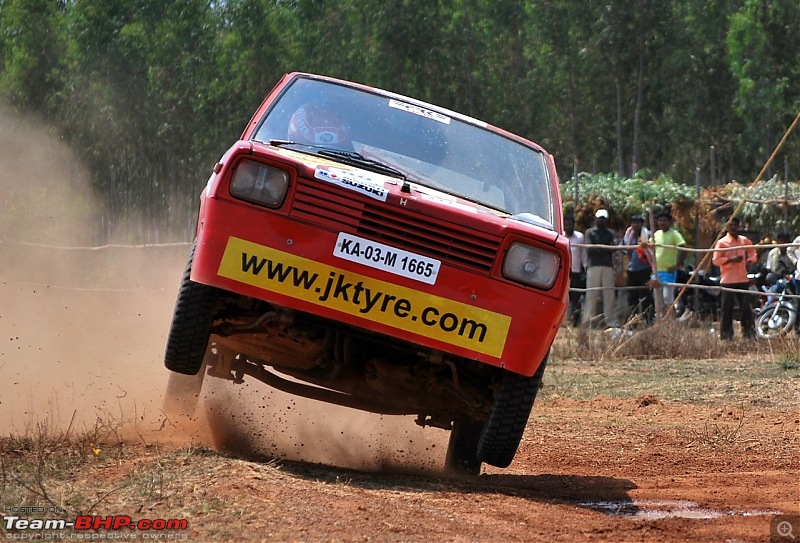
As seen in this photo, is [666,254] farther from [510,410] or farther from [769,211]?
[510,410]

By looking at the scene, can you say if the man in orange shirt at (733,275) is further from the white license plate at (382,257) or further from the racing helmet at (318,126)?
the white license plate at (382,257)

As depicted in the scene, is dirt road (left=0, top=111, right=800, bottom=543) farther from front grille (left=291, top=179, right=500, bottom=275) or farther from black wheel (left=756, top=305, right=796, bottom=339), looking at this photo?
black wheel (left=756, top=305, right=796, bottom=339)

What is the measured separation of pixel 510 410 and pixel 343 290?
982mm

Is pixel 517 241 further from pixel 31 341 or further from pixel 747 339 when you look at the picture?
pixel 747 339

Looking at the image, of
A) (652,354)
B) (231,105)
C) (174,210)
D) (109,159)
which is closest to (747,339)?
(652,354)

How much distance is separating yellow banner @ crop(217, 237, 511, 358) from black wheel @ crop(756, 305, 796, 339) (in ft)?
32.4

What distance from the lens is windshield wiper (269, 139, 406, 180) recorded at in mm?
5469

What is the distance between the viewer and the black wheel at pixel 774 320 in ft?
46.2

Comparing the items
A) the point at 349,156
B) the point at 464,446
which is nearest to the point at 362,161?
the point at 349,156

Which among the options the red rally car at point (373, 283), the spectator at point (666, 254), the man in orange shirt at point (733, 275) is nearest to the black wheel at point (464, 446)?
the red rally car at point (373, 283)

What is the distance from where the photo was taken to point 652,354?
12.7 meters

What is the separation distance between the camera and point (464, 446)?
19.9 feet

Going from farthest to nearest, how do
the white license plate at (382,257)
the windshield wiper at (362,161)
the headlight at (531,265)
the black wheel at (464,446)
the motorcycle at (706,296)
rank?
the motorcycle at (706,296)
the black wheel at (464,446)
the windshield wiper at (362,161)
the headlight at (531,265)
the white license plate at (382,257)

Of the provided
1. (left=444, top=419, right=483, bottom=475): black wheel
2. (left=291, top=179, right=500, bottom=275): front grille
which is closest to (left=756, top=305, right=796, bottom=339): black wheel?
(left=444, top=419, right=483, bottom=475): black wheel
